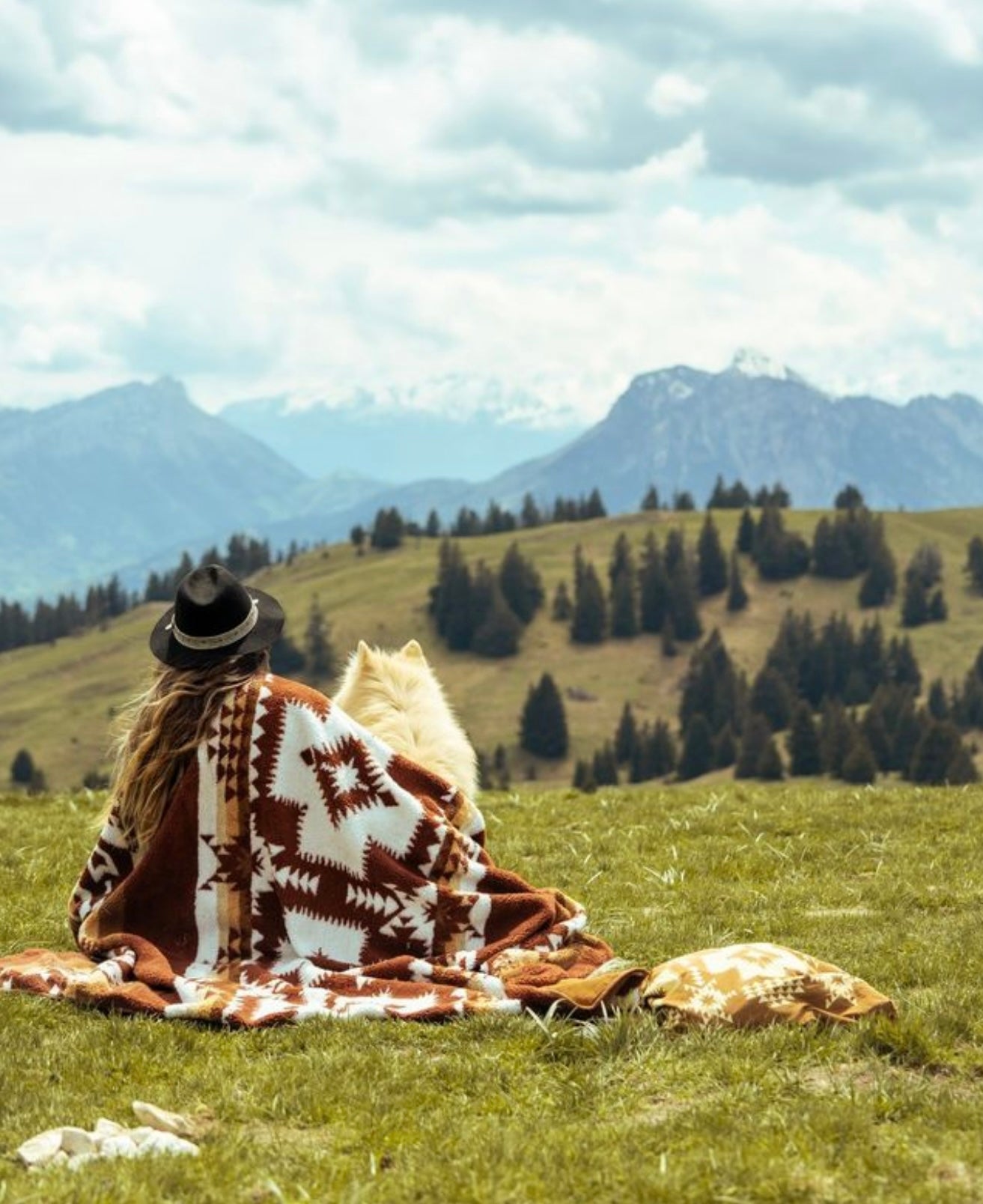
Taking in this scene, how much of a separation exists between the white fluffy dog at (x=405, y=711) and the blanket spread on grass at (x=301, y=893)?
Answer: 2.06 m

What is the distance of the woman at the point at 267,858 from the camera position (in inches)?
429

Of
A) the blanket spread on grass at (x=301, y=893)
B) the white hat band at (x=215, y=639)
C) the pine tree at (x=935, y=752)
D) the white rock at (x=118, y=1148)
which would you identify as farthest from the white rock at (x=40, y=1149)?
the pine tree at (x=935, y=752)

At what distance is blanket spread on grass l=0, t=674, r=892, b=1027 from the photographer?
1065 centimetres

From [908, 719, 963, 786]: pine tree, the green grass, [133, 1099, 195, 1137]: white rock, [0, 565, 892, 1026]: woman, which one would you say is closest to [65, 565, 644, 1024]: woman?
[0, 565, 892, 1026]: woman

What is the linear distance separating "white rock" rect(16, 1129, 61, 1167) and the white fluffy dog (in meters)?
6.55

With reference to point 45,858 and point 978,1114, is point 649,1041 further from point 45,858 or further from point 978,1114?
point 45,858

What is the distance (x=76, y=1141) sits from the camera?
7.11m

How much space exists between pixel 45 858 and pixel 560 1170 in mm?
11648

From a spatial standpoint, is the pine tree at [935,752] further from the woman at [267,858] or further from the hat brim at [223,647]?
the hat brim at [223,647]

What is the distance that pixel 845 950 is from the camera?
11750 mm

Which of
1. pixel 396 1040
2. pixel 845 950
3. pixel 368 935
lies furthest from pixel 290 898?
pixel 845 950

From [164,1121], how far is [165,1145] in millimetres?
258

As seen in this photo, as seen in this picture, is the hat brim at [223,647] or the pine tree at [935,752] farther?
the pine tree at [935,752]

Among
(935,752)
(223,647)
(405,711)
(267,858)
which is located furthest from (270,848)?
(935,752)
